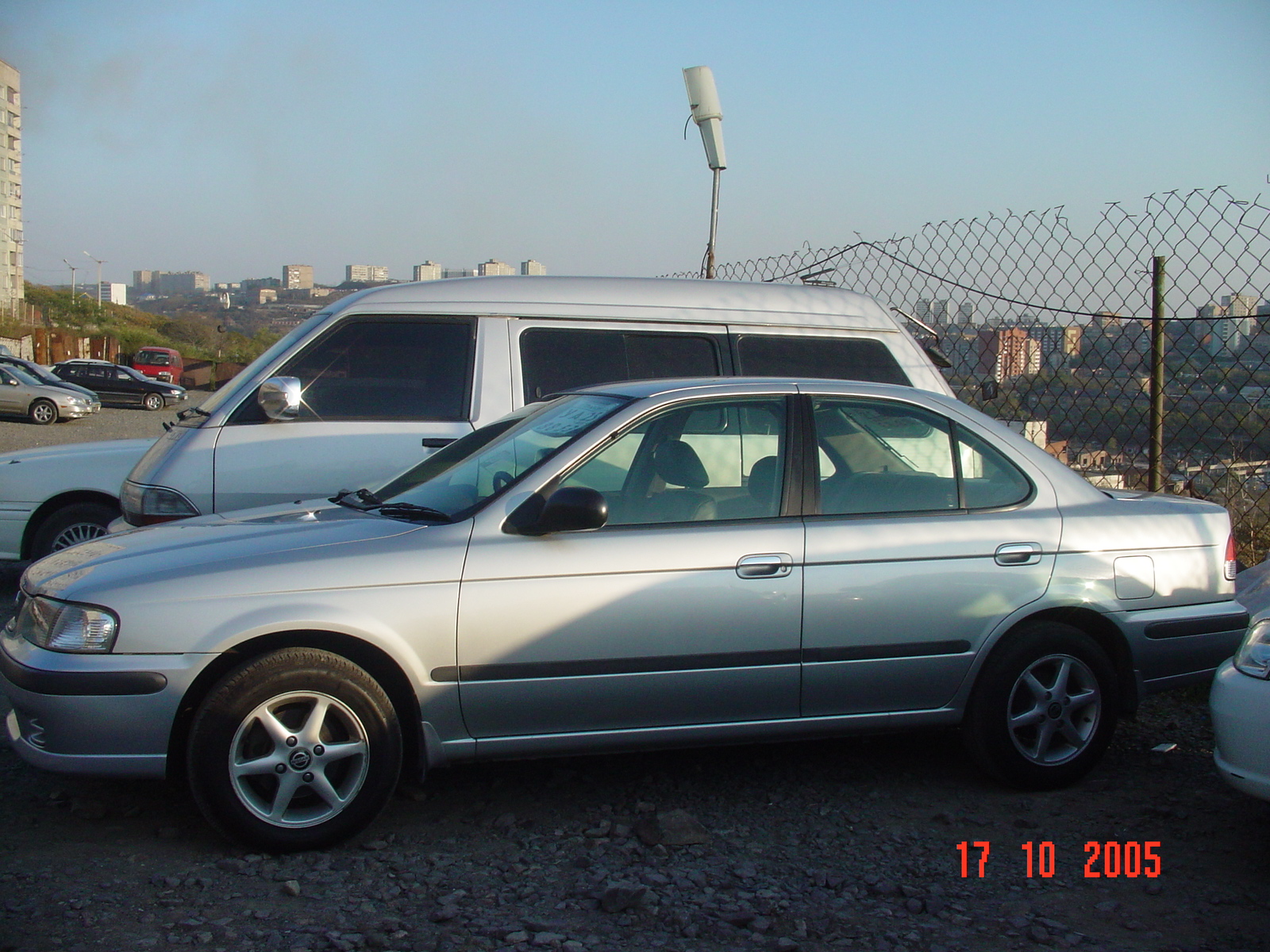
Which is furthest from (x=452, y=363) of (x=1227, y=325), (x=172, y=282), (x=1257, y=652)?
(x=172, y=282)

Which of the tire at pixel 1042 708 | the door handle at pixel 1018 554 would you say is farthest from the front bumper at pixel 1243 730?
the door handle at pixel 1018 554

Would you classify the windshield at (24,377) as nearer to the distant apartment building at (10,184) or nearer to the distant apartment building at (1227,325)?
the distant apartment building at (1227,325)

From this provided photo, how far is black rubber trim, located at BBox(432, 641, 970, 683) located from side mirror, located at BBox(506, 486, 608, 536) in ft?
1.45

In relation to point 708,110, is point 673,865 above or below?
below

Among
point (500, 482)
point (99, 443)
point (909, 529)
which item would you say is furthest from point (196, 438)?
point (909, 529)

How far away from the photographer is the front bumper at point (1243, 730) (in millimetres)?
3217

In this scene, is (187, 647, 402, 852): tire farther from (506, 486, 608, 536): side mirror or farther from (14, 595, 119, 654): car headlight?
(506, 486, 608, 536): side mirror

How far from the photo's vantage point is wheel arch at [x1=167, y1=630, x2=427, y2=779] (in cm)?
334

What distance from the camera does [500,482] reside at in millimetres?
3834

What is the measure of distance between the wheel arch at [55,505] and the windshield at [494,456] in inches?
143

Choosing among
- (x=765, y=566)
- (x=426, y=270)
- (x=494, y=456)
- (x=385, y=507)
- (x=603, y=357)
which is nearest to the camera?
(x=765, y=566)

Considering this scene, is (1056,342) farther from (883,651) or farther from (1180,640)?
(883,651)

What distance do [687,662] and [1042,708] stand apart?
140 cm

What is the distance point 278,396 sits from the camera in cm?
513
